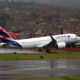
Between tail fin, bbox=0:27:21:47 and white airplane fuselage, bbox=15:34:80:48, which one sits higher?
tail fin, bbox=0:27:21:47

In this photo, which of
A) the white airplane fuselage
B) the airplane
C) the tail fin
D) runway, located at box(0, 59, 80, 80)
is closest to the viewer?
runway, located at box(0, 59, 80, 80)

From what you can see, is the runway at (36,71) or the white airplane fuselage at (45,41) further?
the white airplane fuselage at (45,41)

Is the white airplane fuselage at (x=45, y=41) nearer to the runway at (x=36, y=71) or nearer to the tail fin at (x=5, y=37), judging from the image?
the tail fin at (x=5, y=37)

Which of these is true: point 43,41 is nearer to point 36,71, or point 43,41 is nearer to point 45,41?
point 45,41

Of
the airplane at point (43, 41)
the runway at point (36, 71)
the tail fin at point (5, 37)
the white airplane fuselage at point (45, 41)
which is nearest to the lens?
the runway at point (36, 71)

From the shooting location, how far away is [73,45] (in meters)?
68.9

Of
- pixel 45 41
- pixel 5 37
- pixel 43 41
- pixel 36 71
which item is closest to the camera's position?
pixel 36 71

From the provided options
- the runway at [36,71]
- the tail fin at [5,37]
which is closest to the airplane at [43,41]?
the tail fin at [5,37]

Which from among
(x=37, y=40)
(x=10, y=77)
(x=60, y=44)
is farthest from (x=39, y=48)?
(x=10, y=77)

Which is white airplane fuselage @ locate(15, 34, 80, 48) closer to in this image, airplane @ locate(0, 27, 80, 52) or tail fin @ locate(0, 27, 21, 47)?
airplane @ locate(0, 27, 80, 52)

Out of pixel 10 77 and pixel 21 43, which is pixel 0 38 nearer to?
pixel 21 43

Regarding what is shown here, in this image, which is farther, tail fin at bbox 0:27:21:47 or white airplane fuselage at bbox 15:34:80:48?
tail fin at bbox 0:27:21:47

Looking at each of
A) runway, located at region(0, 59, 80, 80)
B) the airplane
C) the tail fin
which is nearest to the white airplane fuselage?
the airplane

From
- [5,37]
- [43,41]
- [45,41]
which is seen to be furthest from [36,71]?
[43,41]
